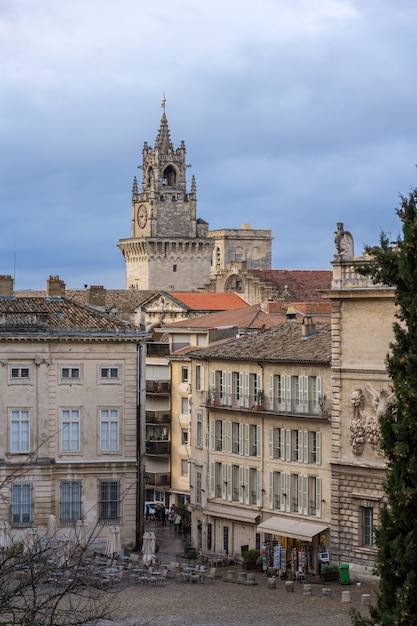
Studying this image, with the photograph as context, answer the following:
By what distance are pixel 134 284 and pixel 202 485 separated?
10405 centimetres

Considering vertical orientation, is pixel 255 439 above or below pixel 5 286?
below

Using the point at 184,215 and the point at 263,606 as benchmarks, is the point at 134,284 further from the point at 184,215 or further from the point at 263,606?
the point at 263,606

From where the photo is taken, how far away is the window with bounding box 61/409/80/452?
8225cm

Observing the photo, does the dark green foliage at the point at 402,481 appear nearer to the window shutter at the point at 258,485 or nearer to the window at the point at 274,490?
the window at the point at 274,490

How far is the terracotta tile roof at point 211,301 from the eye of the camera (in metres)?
148

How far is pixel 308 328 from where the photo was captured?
83750mm

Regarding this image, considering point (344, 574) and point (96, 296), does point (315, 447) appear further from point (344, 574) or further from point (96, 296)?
point (96, 296)

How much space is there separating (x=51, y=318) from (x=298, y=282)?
69.3m

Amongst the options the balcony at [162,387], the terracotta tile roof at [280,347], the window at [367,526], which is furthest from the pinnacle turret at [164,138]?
the window at [367,526]

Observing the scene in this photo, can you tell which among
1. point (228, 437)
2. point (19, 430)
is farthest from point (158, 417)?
point (19, 430)

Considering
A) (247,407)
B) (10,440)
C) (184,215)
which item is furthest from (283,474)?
(184,215)

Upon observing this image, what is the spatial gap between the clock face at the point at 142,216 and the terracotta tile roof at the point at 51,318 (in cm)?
10339

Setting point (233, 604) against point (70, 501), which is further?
point (70, 501)

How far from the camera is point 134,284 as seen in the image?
191000 mm
